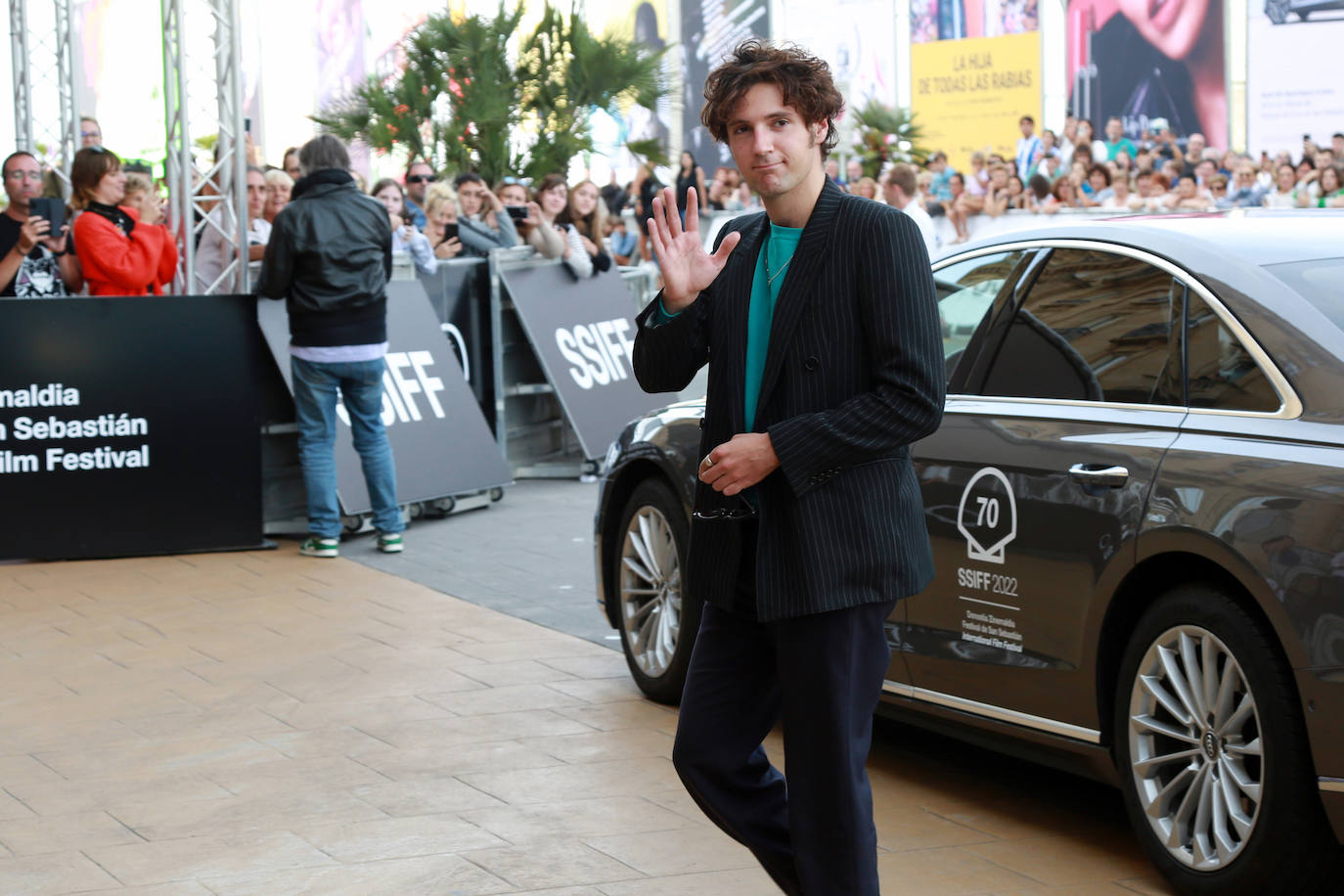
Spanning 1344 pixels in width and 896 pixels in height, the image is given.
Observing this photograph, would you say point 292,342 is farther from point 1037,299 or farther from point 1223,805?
point 1223,805

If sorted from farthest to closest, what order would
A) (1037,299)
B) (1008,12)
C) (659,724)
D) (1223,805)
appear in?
1. (1008,12)
2. (659,724)
3. (1037,299)
4. (1223,805)

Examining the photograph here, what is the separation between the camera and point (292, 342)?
917cm

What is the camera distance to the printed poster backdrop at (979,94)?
94.4 feet

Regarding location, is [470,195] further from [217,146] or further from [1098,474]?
[1098,474]

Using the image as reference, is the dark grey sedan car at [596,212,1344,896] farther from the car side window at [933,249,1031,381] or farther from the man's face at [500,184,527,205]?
the man's face at [500,184,527,205]

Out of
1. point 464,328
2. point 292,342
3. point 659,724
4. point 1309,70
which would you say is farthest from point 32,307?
point 1309,70

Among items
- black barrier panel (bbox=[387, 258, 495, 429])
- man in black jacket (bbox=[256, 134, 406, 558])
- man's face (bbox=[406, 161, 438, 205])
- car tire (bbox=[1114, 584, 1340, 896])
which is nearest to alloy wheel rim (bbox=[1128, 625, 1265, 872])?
car tire (bbox=[1114, 584, 1340, 896])

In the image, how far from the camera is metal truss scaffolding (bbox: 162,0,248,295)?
10.2 metres

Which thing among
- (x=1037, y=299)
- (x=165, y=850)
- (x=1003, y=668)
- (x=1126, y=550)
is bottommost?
(x=165, y=850)

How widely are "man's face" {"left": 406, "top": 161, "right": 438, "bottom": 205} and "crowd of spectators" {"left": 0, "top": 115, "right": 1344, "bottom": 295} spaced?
17 mm

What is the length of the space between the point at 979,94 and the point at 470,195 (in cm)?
1818

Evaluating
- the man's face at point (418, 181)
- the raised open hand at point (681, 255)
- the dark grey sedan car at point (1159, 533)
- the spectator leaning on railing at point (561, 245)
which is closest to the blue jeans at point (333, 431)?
the spectator leaning on railing at point (561, 245)

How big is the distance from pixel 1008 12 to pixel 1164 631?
88.9 feet

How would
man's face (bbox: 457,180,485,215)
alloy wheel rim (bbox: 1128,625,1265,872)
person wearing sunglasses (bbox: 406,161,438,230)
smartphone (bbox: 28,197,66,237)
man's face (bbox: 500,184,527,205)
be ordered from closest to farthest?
alloy wheel rim (bbox: 1128,625,1265,872), smartphone (bbox: 28,197,66,237), man's face (bbox: 457,180,485,215), man's face (bbox: 500,184,527,205), person wearing sunglasses (bbox: 406,161,438,230)
